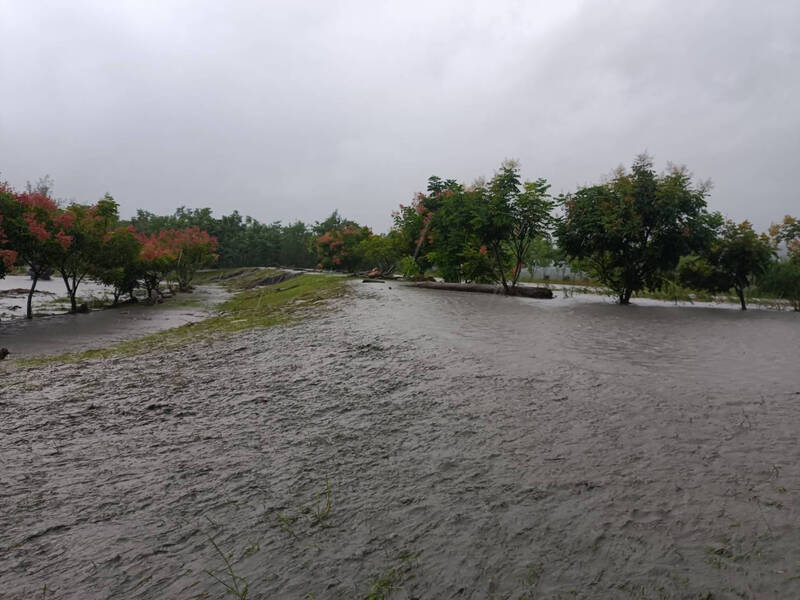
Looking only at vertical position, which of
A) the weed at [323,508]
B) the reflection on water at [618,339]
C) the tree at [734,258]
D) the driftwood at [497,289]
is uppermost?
the tree at [734,258]

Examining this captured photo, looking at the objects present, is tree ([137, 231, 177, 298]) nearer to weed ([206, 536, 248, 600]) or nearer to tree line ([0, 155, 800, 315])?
tree line ([0, 155, 800, 315])

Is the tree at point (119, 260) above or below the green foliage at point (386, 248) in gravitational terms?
below

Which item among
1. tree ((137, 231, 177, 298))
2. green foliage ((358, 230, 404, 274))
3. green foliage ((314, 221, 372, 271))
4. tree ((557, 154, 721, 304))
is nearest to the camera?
tree ((557, 154, 721, 304))

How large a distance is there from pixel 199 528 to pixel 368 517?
105 cm

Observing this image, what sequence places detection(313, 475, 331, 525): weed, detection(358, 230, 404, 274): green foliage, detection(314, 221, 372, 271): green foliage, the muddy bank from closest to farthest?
detection(313, 475, 331, 525): weed, the muddy bank, detection(358, 230, 404, 274): green foliage, detection(314, 221, 372, 271): green foliage

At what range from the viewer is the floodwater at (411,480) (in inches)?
85.4

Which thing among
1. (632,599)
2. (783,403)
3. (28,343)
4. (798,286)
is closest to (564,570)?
(632,599)

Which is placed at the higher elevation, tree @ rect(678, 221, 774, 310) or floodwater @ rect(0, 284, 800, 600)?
tree @ rect(678, 221, 774, 310)

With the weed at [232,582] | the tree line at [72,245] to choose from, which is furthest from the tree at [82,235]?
the weed at [232,582]

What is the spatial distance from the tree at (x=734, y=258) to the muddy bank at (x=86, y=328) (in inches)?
781

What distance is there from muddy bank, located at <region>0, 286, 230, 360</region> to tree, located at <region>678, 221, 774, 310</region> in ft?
65.1

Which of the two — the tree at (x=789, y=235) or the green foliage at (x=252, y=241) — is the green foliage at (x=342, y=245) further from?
the tree at (x=789, y=235)

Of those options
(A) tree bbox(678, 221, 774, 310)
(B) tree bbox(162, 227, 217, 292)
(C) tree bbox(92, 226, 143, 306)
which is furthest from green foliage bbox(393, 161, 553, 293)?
(B) tree bbox(162, 227, 217, 292)

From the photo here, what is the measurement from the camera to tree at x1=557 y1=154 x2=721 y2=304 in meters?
14.3
